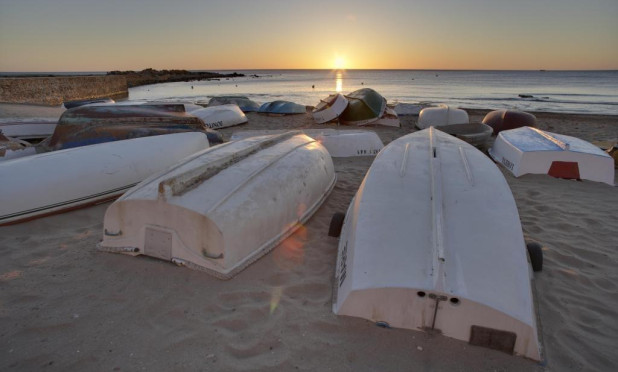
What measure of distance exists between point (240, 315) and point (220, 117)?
36.9ft

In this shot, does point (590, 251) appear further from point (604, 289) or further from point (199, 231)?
point (199, 231)

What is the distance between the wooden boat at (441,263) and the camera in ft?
7.73

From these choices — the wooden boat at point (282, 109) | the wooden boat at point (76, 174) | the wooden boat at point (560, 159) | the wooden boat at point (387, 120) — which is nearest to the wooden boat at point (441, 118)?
the wooden boat at point (387, 120)

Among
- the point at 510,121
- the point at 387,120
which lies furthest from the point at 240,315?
the point at 387,120

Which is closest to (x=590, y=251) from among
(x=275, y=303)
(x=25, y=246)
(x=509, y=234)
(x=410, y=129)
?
(x=509, y=234)

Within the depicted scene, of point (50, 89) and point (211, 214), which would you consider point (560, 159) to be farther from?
point (50, 89)

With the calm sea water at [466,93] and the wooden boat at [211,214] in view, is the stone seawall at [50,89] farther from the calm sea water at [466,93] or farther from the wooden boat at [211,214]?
the wooden boat at [211,214]

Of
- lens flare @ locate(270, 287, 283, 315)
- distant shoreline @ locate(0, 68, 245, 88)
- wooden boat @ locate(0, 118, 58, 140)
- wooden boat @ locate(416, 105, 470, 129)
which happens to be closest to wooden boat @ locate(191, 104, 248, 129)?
wooden boat @ locate(0, 118, 58, 140)

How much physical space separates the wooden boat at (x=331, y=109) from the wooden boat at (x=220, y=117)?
3.15 meters

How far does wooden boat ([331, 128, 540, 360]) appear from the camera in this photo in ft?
7.73

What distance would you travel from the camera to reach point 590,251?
3.84 m

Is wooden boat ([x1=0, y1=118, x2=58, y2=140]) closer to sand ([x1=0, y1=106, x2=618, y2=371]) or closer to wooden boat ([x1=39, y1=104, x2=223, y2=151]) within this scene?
wooden boat ([x1=39, y1=104, x2=223, y2=151])

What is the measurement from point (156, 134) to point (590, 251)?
7.42 meters

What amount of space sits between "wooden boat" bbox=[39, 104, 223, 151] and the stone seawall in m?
17.3
